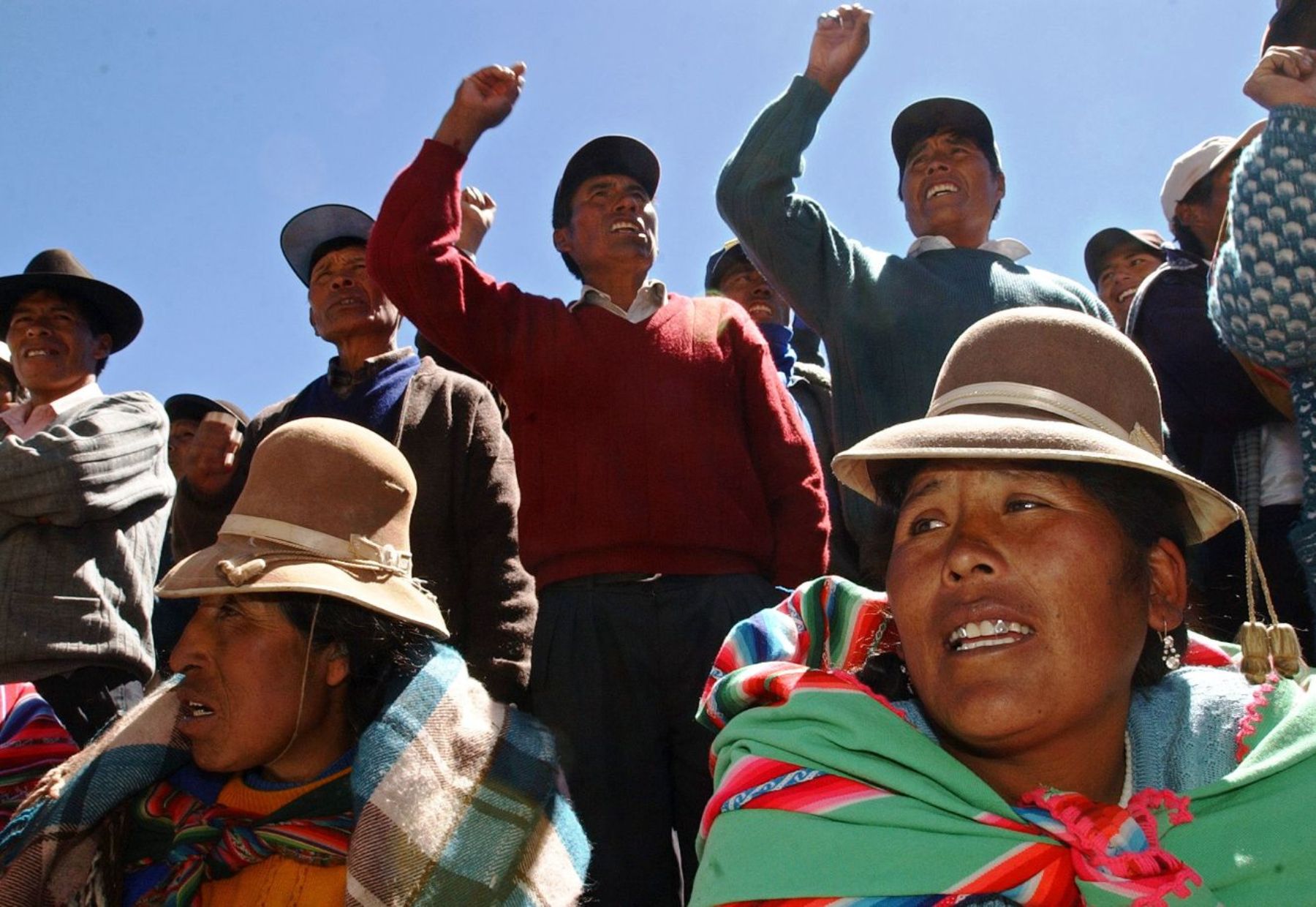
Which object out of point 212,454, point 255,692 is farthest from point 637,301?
point 212,454

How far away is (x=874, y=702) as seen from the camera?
2035mm

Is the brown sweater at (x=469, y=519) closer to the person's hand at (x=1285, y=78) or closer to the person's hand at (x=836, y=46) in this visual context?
the person's hand at (x=836, y=46)

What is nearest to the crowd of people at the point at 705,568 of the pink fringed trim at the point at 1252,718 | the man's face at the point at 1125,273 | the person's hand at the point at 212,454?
the pink fringed trim at the point at 1252,718

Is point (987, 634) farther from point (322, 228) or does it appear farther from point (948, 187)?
point (322, 228)

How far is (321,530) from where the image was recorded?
283 cm

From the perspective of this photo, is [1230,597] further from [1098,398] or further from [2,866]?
[2,866]

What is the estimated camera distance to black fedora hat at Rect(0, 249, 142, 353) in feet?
16.5

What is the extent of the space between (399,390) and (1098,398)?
2525mm

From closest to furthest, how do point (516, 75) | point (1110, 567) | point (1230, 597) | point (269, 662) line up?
point (1110, 567) → point (269, 662) → point (1230, 597) → point (516, 75)

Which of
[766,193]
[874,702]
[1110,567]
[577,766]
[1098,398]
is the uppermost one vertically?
[766,193]

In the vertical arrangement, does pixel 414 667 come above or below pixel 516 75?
below

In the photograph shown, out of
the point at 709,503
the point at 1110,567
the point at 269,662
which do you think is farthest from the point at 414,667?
the point at 1110,567

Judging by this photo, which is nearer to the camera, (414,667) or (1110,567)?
(1110,567)

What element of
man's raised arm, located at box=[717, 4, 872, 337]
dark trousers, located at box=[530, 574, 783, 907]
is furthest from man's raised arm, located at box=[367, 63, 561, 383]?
dark trousers, located at box=[530, 574, 783, 907]
